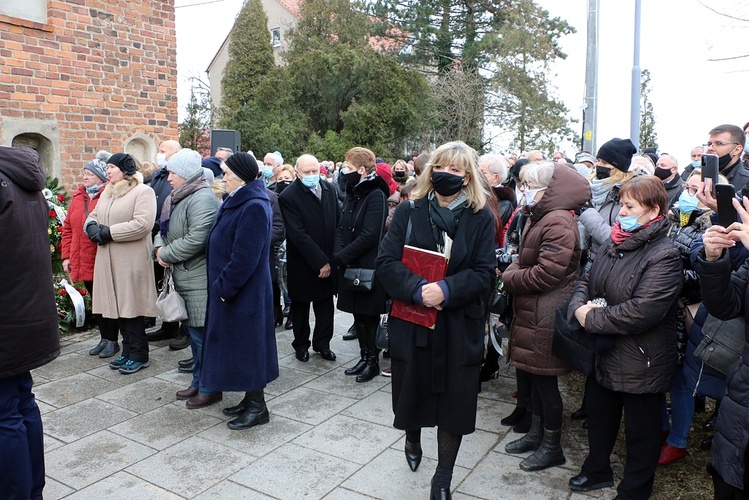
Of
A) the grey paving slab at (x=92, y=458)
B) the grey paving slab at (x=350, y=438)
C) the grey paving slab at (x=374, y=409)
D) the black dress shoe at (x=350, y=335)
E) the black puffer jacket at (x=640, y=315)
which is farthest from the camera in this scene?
the black dress shoe at (x=350, y=335)

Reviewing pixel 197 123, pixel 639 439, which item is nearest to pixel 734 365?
pixel 639 439

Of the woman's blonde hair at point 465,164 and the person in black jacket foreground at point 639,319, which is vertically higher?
the woman's blonde hair at point 465,164

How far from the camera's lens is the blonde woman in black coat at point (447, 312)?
3297 mm

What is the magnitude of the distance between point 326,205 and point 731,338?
381 centimetres

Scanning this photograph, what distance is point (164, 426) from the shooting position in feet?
14.5

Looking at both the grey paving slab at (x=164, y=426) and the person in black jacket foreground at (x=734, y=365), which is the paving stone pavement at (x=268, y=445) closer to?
the grey paving slab at (x=164, y=426)

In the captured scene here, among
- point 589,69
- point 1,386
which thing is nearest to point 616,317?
point 1,386

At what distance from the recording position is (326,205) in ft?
19.4

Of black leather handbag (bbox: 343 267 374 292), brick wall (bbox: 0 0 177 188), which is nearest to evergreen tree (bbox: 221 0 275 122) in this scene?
brick wall (bbox: 0 0 177 188)

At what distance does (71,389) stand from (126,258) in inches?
47.8

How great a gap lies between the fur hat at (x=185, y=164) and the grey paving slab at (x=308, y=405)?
203 centimetres

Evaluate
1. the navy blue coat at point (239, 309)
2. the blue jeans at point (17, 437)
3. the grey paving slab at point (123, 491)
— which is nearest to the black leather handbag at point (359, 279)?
the navy blue coat at point (239, 309)

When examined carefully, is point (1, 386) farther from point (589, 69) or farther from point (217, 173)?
point (589, 69)

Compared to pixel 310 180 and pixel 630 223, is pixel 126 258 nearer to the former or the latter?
pixel 310 180
